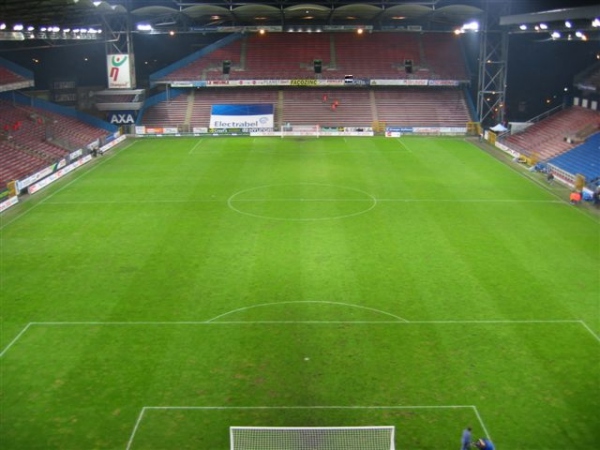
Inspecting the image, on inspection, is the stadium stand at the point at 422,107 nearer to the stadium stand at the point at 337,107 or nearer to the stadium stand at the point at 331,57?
the stadium stand at the point at 337,107

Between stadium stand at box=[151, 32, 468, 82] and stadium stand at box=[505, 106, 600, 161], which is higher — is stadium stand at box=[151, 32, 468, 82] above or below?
above

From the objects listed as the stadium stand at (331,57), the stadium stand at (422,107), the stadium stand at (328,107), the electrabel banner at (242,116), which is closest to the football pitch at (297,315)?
the electrabel banner at (242,116)

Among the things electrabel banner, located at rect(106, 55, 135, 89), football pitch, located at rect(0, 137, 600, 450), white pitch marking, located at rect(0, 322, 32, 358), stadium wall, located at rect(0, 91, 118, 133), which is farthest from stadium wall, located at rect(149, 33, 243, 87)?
white pitch marking, located at rect(0, 322, 32, 358)

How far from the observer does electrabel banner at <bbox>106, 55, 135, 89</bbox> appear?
57531 mm

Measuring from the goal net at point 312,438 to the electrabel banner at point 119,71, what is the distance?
49907 millimetres

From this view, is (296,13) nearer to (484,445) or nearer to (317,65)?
(317,65)

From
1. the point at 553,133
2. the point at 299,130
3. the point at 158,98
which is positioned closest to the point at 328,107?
the point at 299,130

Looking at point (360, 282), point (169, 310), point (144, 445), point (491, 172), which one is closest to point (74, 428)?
point (144, 445)

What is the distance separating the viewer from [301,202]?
34031mm

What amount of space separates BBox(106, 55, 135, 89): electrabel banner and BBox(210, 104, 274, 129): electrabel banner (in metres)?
8.81

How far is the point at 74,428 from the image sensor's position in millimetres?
14719

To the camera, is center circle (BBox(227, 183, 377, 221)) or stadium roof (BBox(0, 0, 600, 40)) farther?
stadium roof (BBox(0, 0, 600, 40))

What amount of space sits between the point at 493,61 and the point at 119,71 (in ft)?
117

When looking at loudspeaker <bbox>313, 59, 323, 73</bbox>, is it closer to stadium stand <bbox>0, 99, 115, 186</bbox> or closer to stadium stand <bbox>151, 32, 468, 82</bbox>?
stadium stand <bbox>151, 32, 468, 82</bbox>
